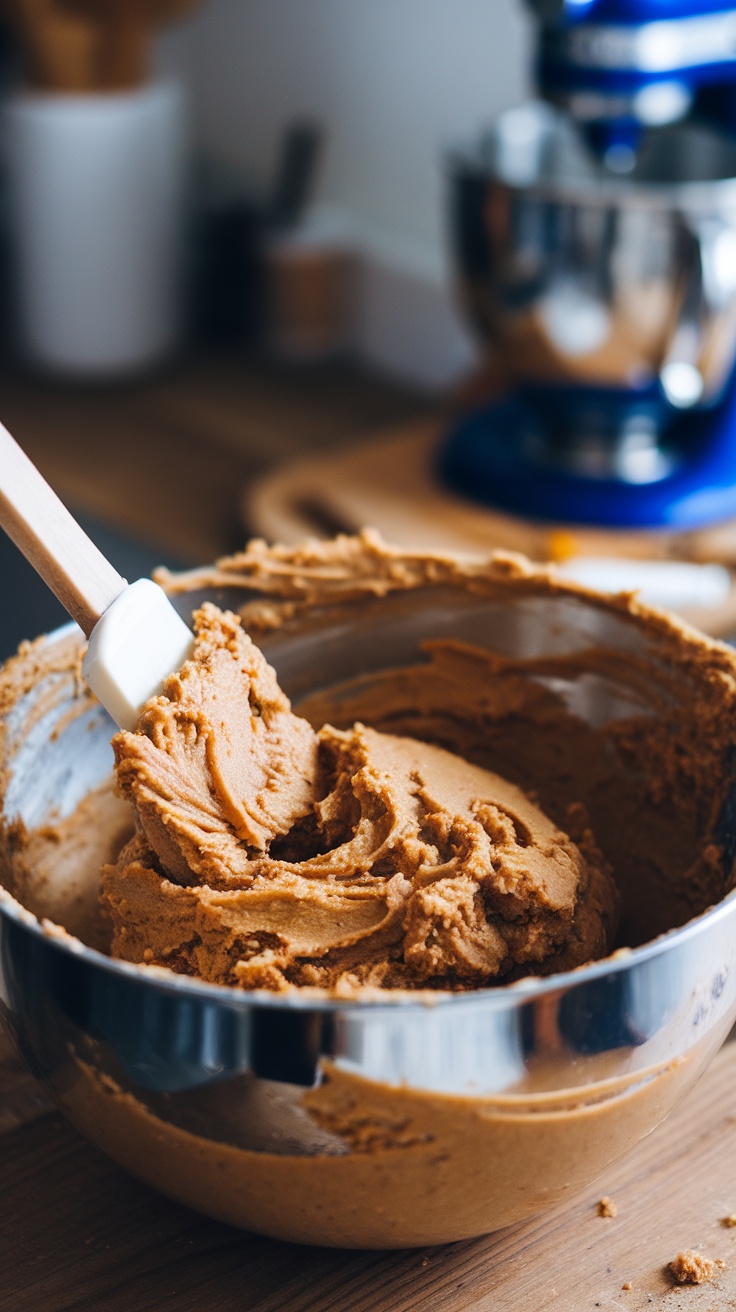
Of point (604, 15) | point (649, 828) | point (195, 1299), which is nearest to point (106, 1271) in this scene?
point (195, 1299)

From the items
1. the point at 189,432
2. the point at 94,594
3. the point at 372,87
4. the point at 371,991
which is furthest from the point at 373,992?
the point at 372,87

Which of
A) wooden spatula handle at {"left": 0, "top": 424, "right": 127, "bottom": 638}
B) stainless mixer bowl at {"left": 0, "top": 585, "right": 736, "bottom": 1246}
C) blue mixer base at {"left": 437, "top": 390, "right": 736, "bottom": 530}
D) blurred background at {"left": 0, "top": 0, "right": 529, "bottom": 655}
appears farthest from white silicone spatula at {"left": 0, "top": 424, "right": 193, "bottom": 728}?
blurred background at {"left": 0, "top": 0, "right": 529, "bottom": 655}

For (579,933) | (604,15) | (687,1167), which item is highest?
(604,15)

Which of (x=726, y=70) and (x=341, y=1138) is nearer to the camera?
(x=341, y=1138)

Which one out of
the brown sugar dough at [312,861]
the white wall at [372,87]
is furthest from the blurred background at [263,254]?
the brown sugar dough at [312,861]

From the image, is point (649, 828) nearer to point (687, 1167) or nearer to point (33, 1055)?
point (687, 1167)

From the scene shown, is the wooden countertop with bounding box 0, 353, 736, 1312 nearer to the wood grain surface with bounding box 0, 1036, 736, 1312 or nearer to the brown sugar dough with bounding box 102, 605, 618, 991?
the wood grain surface with bounding box 0, 1036, 736, 1312
